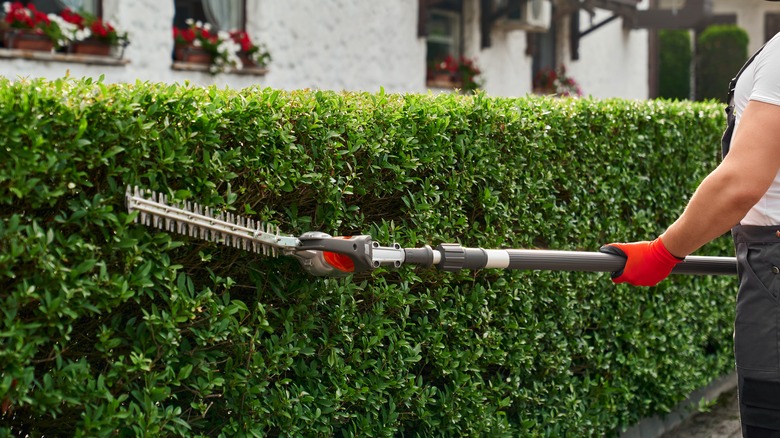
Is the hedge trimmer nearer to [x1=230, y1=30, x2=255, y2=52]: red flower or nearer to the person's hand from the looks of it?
the person's hand

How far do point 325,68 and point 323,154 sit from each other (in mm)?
8160

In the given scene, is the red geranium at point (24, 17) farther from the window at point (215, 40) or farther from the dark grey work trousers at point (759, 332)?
the dark grey work trousers at point (759, 332)

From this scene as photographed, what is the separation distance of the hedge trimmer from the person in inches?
12.8

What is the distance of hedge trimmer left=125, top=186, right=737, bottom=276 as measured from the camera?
2809 mm

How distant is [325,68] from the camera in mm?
11359

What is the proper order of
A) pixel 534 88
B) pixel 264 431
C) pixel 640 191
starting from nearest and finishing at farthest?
pixel 264 431
pixel 640 191
pixel 534 88

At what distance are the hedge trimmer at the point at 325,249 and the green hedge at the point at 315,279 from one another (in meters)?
0.06

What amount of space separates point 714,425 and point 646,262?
9.69 ft

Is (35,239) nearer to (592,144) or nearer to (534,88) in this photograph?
(592,144)

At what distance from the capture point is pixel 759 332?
122 inches

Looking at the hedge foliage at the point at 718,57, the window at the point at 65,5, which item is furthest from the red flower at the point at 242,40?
the hedge foliage at the point at 718,57

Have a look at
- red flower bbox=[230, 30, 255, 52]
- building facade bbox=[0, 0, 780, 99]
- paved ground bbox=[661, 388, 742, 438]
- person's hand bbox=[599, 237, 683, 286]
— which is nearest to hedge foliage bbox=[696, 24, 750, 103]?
building facade bbox=[0, 0, 780, 99]

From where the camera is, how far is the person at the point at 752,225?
2.92 metres

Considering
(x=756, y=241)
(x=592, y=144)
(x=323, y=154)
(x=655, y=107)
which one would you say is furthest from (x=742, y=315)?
(x=655, y=107)
